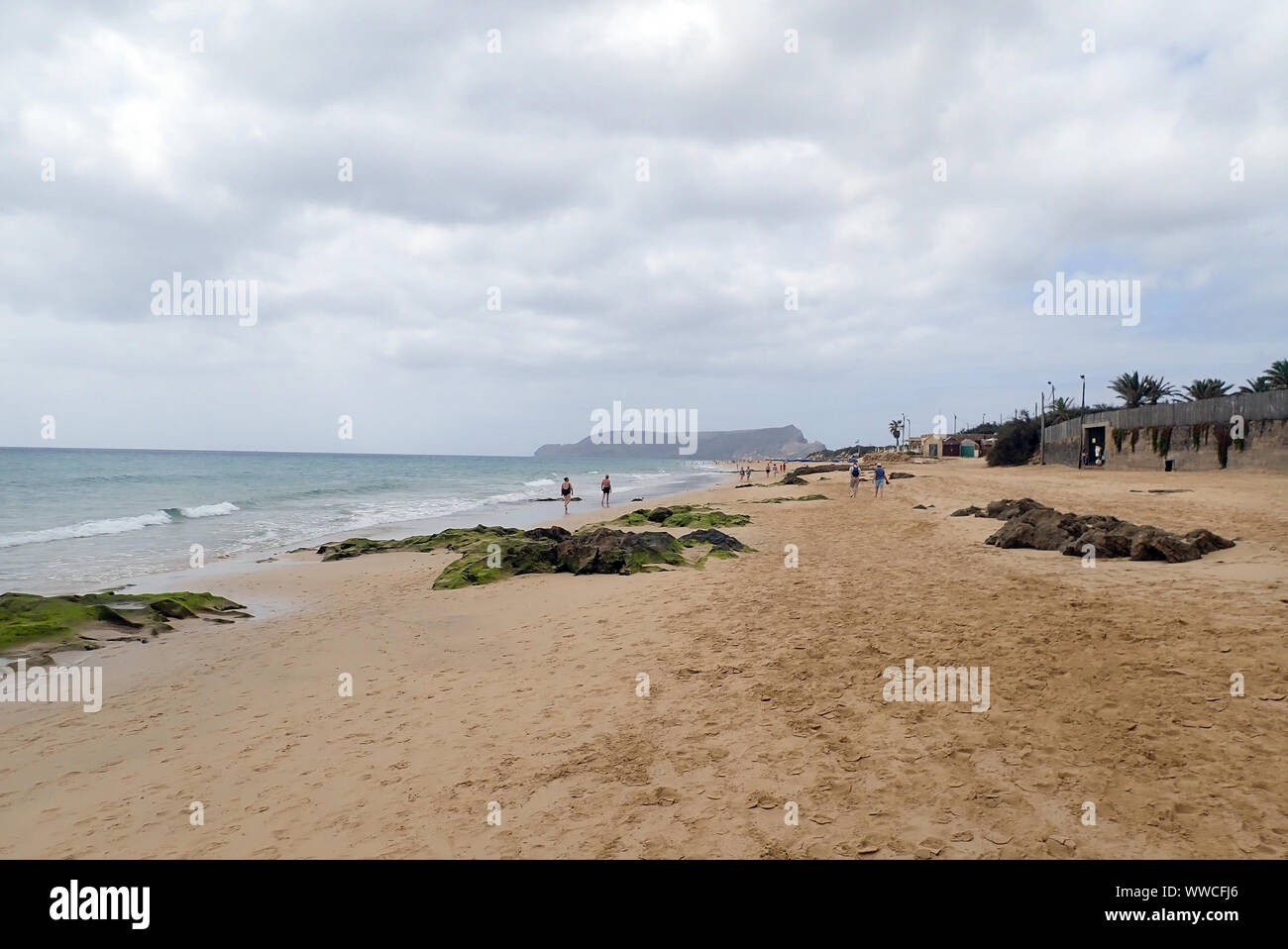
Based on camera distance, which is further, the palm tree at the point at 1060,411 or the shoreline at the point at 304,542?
the palm tree at the point at 1060,411

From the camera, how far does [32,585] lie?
15.5 m

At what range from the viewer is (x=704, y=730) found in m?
5.84

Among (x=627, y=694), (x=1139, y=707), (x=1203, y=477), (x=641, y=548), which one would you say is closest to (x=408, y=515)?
(x=641, y=548)

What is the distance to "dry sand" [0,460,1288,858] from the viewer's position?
13.8 feet

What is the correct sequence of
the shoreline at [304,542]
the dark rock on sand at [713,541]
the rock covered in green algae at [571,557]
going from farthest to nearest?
the dark rock on sand at [713,541] → the shoreline at [304,542] → the rock covered in green algae at [571,557]

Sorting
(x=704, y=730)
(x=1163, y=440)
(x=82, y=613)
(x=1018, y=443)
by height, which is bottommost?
(x=704, y=730)

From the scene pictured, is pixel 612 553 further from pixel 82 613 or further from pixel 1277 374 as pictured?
pixel 1277 374

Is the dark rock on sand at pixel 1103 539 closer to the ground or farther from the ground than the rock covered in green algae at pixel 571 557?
farther from the ground

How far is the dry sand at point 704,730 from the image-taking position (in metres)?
4.21

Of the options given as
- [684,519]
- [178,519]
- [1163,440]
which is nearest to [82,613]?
[684,519]

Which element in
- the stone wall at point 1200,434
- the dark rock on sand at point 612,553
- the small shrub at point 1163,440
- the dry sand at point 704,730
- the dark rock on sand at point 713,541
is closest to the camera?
the dry sand at point 704,730

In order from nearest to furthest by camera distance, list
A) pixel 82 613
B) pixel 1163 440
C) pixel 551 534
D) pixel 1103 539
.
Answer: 1. pixel 82 613
2. pixel 1103 539
3. pixel 551 534
4. pixel 1163 440

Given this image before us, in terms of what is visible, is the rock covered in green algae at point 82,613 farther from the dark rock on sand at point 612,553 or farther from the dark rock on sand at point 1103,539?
the dark rock on sand at point 1103,539

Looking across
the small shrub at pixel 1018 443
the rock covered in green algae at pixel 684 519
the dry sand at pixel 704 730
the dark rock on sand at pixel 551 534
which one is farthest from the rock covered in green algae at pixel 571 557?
the small shrub at pixel 1018 443
